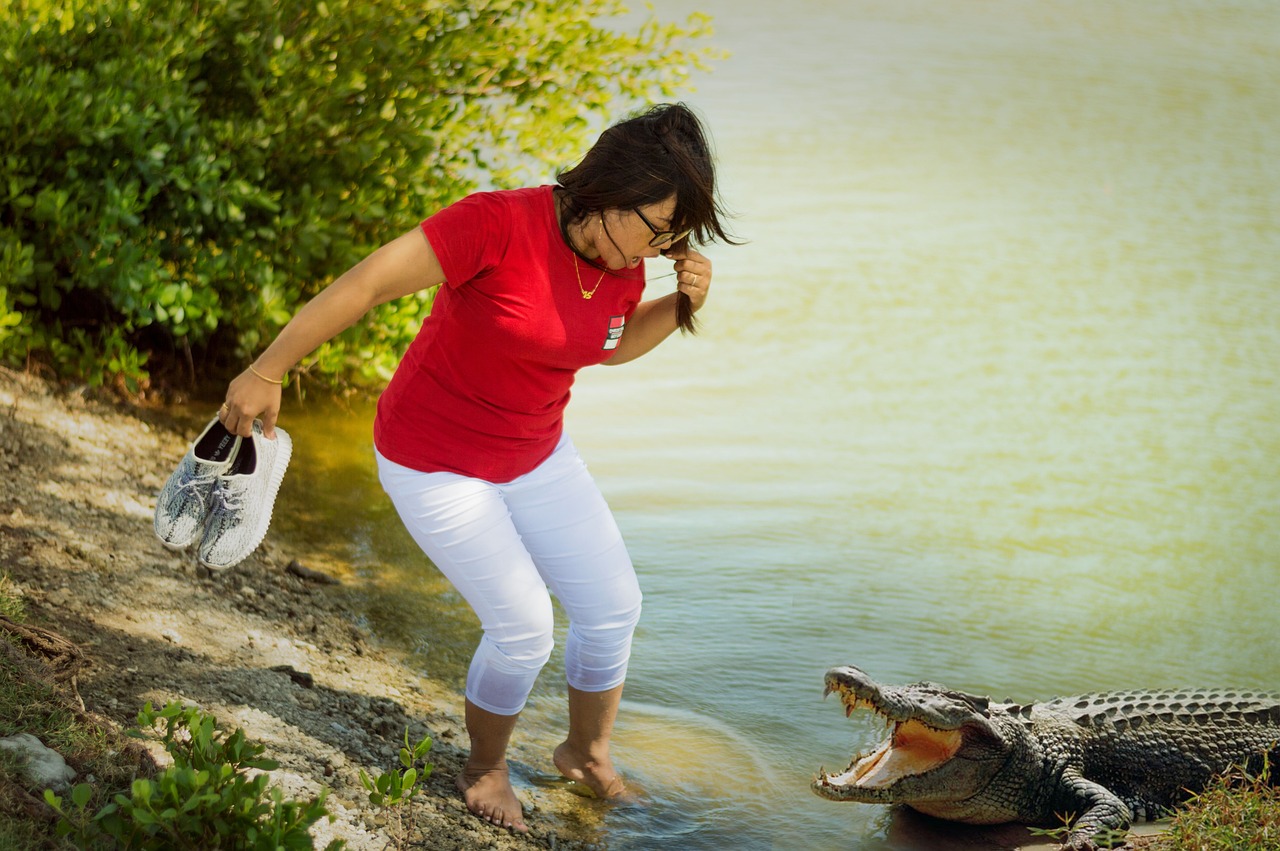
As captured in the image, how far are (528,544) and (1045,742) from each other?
1.77 metres

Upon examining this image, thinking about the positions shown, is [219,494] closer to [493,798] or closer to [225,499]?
[225,499]

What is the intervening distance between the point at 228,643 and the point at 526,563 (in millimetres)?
1214

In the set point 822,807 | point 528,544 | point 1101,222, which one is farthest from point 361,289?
point 1101,222

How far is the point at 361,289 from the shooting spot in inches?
108

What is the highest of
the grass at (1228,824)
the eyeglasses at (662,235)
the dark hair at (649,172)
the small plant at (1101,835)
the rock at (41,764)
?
the dark hair at (649,172)

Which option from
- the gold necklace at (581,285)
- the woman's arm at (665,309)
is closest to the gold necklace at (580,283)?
the gold necklace at (581,285)

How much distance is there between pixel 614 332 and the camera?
3164mm

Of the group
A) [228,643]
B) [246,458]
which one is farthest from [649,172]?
[228,643]

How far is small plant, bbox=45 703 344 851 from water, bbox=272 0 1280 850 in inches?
49.5

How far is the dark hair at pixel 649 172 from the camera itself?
9.50 ft

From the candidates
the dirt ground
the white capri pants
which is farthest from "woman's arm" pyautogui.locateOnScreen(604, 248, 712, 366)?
the dirt ground

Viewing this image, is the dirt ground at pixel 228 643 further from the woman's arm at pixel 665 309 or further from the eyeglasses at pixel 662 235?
the eyeglasses at pixel 662 235

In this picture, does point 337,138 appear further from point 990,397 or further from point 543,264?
point 990,397

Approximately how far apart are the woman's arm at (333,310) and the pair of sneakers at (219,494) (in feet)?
0.35
